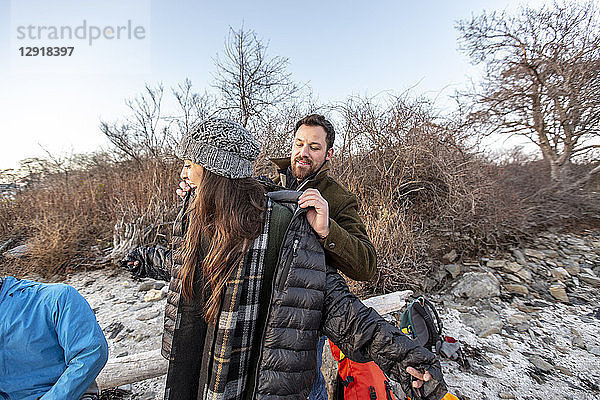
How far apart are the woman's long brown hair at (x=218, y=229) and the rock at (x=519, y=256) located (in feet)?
21.0

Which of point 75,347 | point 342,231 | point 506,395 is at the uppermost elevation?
point 342,231

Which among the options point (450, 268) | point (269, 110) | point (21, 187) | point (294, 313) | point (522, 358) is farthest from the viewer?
point (269, 110)

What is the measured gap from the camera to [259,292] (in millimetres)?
1213

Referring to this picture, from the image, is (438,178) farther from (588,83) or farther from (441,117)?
(588,83)

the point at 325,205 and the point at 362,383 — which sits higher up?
the point at 325,205

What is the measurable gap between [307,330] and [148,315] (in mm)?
3627

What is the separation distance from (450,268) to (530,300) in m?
1.21

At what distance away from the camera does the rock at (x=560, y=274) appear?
5258 mm

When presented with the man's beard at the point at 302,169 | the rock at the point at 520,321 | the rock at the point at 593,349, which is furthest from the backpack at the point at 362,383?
the rock at the point at 593,349

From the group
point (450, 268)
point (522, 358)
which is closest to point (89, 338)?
point (522, 358)

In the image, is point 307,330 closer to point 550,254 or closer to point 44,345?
point 44,345

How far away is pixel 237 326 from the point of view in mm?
1179

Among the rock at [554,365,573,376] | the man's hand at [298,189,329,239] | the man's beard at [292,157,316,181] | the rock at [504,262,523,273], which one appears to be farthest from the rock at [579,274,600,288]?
the man's hand at [298,189,329,239]

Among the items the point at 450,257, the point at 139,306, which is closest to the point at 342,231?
the point at 139,306
